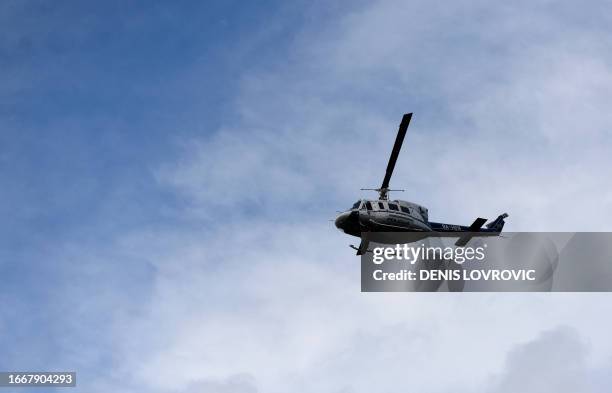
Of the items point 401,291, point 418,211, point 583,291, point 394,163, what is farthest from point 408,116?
point 583,291

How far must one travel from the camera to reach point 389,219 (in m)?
84.6

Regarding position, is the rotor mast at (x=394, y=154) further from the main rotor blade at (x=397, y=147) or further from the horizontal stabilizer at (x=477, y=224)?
the horizontal stabilizer at (x=477, y=224)

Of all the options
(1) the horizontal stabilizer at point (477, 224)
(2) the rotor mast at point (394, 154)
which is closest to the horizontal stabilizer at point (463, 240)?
(1) the horizontal stabilizer at point (477, 224)

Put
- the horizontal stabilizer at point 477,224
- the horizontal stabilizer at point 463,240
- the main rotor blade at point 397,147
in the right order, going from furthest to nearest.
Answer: the horizontal stabilizer at point 463,240
the horizontal stabilizer at point 477,224
the main rotor blade at point 397,147

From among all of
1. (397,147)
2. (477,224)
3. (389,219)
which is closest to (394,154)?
(397,147)

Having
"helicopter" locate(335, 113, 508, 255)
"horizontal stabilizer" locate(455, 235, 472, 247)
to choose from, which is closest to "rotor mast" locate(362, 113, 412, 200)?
"helicopter" locate(335, 113, 508, 255)

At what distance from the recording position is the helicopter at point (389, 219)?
83312mm

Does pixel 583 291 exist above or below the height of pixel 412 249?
below

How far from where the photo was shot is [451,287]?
87500 millimetres

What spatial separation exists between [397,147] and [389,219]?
7.33 metres

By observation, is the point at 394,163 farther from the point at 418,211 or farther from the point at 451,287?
the point at 451,287

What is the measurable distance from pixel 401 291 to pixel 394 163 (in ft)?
43.4

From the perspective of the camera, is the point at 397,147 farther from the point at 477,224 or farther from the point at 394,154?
the point at 477,224

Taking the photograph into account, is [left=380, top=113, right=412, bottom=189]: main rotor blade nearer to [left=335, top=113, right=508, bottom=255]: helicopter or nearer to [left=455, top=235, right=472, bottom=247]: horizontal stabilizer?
[left=335, top=113, right=508, bottom=255]: helicopter
